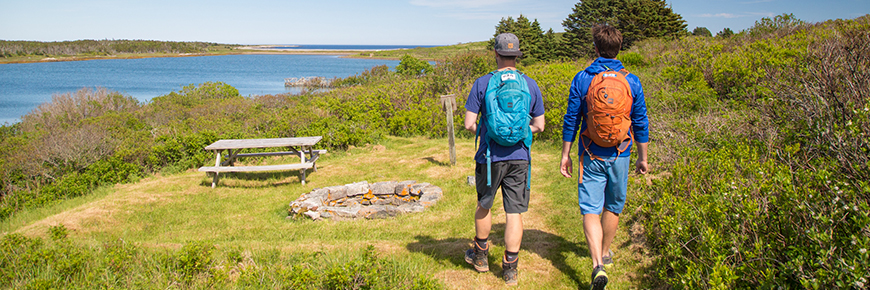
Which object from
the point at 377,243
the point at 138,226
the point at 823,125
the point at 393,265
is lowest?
the point at 138,226

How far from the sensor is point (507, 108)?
2924 millimetres

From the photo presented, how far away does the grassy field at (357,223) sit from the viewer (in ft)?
12.4

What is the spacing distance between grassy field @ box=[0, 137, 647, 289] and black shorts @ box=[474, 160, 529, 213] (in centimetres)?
70

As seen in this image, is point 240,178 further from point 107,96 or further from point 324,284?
point 107,96

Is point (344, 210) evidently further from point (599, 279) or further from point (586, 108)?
point (586, 108)

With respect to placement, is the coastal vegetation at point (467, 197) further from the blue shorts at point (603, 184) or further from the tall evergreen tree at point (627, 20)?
the tall evergreen tree at point (627, 20)

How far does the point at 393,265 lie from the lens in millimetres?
3418

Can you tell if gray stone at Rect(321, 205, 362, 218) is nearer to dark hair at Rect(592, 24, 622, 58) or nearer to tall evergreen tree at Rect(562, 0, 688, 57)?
dark hair at Rect(592, 24, 622, 58)

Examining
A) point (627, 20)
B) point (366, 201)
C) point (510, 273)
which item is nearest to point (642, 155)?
point (510, 273)

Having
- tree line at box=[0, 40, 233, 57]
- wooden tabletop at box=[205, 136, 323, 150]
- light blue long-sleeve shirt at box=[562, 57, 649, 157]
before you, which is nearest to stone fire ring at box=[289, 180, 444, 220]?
wooden tabletop at box=[205, 136, 323, 150]

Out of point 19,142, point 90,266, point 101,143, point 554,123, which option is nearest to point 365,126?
point 554,123

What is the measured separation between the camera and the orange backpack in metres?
2.79

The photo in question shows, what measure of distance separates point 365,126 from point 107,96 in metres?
13.3

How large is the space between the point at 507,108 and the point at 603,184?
833mm
